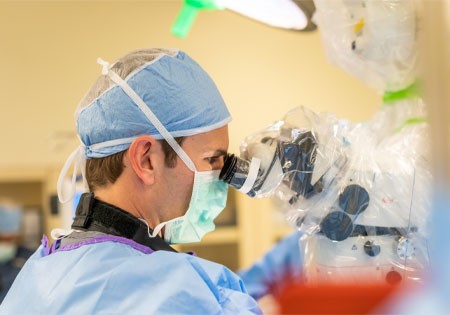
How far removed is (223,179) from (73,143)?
7.52 feet

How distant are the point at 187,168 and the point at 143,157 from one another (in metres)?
0.10

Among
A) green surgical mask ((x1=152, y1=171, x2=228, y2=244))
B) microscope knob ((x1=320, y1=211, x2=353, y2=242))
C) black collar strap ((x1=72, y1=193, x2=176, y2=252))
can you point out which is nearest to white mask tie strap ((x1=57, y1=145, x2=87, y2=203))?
black collar strap ((x1=72, y1=193, x2=176, y2=252))

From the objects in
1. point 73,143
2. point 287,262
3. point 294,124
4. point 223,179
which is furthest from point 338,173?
point 73,143

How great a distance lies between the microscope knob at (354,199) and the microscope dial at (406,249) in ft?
0.32

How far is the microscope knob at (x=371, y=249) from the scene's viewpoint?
1.10m

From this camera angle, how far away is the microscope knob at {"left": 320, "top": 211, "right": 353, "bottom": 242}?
1.11 metres

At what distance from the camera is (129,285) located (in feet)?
3.25

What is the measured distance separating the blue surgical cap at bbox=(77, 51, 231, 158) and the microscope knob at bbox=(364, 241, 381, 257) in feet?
1.30

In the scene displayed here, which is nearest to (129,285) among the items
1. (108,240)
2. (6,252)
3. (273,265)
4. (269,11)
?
(108,240)

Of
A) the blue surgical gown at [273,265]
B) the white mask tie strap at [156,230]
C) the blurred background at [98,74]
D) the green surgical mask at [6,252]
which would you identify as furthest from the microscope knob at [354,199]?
the green surgical mask at [6,252]

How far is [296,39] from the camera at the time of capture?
11.8 ft

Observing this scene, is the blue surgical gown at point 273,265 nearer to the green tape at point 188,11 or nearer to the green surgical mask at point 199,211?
the green surgical mask at point 199,211

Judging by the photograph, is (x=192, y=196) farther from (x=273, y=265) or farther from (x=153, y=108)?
(x=273, y=265)

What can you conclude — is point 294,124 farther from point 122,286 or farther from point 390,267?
point 122,286
